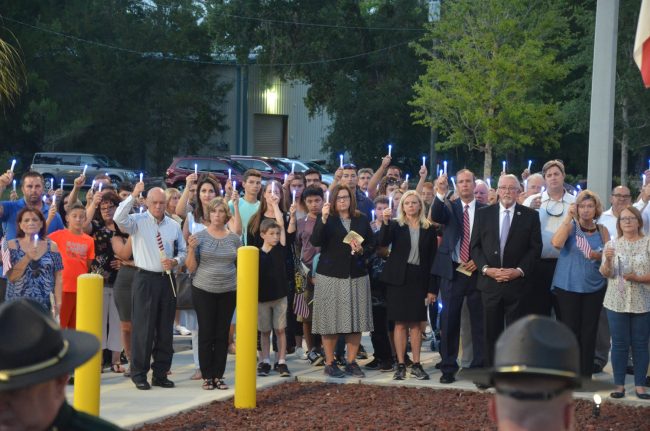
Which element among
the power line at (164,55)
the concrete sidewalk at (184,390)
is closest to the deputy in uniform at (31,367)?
the concrete sidewalk at (184,390)

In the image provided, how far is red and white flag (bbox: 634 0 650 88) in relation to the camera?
24.8 feet

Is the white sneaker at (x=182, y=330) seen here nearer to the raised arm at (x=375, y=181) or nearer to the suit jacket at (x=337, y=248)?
the raised arm at (x=375, y=181)

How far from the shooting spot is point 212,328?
10.5 meters

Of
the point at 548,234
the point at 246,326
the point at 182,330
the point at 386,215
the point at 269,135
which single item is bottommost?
the point at 182,330

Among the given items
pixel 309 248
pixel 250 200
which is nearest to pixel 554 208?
pixel 309 248

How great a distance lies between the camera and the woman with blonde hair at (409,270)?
36.5ft

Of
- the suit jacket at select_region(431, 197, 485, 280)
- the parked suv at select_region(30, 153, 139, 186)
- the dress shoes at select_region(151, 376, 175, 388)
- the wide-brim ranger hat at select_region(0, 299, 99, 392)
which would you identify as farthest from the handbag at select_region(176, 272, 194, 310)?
the parked suv at select_region(30, 153, 139, 186)

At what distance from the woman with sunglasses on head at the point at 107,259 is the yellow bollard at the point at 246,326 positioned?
2095mm

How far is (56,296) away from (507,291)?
4.40m

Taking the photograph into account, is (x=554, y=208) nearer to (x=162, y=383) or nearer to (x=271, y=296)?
(x=271, y=296)

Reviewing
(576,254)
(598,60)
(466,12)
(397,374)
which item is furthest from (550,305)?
(466,12)

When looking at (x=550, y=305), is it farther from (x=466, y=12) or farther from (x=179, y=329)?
(x=466, y=12)

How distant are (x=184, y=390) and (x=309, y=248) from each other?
2343mm

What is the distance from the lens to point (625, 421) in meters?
9.24
